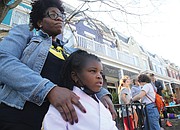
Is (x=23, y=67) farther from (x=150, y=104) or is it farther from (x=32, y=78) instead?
(x=150, y=104)

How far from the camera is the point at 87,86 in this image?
1080 millimetres

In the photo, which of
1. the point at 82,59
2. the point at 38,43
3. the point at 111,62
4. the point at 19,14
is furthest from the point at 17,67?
the point at 111,62

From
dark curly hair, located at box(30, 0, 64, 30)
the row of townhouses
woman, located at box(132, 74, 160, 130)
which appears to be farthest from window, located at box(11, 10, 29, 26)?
dark curly hair, located at box(30, 0, 64, 30)

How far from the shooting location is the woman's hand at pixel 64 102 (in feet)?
2.80

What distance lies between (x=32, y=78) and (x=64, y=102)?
0.22 m

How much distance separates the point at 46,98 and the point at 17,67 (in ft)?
0.78

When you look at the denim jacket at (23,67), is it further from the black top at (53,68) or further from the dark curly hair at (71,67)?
the dark curly hair at (71,67)

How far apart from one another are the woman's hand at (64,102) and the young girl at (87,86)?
7cm

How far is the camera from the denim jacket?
2.88 ft

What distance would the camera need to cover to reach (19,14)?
403 inches

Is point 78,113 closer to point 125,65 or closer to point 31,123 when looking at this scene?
point 31,123

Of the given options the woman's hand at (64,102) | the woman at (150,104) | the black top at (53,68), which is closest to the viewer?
the woman's hand at (64,102)

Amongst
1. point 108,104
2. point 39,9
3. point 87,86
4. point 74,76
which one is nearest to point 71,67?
point 74,76

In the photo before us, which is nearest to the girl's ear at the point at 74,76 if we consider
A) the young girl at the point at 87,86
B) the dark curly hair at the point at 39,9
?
the young girl at the point at 87,86
